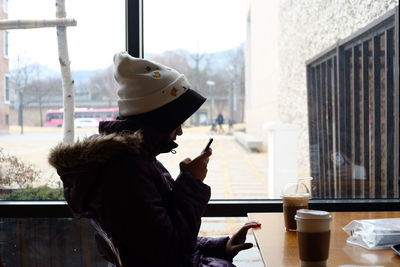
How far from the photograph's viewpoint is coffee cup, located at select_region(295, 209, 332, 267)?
4.06ft

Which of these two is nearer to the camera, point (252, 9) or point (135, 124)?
point (135, 124)

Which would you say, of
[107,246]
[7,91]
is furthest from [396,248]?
[7,91]

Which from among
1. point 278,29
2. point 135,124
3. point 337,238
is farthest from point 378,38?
point 135,124

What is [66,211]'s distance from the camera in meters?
2.54

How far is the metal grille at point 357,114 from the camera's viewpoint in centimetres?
269

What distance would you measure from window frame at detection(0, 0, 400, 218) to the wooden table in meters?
0.68

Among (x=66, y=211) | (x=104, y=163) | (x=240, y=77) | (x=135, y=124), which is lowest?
(x=66, y=211)

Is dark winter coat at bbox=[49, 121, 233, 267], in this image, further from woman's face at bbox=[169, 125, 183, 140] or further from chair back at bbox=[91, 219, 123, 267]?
woman's face at bbox=[169, 125, 183, 140]

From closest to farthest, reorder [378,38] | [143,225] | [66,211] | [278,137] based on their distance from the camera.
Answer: [143,225] < [66,211] < [378,38] < [278,137]

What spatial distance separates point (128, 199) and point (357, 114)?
205 cm

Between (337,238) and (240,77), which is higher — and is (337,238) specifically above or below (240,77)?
below

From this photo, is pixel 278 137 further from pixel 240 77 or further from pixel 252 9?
pixel 252 9

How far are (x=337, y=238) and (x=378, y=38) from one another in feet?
5.24

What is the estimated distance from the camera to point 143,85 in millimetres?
1483
